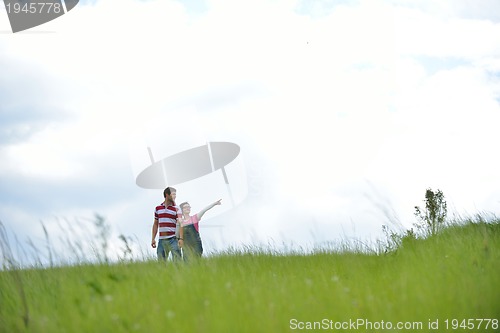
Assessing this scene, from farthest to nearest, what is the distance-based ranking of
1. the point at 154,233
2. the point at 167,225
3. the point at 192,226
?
the point at 192,226
the point at 154,233
the point at 167,225

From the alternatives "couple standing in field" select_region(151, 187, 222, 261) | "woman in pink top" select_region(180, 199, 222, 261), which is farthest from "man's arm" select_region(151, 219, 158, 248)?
"woman in pink top" select_region(180, 199, 222, 261)

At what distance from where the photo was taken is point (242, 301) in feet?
23.3

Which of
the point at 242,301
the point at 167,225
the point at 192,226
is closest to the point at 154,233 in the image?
the point at 167,225

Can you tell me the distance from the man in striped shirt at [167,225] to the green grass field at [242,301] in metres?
3.84

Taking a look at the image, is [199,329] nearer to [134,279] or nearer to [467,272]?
[134,279]

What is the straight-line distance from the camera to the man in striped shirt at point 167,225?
44.8 feet

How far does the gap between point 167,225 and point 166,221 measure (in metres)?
0.10

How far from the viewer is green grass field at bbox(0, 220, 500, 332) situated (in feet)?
21.3

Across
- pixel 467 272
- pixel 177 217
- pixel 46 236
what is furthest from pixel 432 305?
pixel 177 217

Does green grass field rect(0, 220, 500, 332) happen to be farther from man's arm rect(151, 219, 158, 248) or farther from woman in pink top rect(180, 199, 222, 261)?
woman in pink top rect(180, 199, 222, 261)

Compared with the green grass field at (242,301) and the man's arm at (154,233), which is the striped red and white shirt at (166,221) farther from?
the green grass field at (242,301)

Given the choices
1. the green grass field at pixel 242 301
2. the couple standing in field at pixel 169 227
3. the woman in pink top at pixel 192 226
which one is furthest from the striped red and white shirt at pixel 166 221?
the green grass field at pixel 242 301

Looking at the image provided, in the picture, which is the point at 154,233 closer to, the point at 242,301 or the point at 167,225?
the point at 167,225

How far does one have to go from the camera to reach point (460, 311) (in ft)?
23.2
